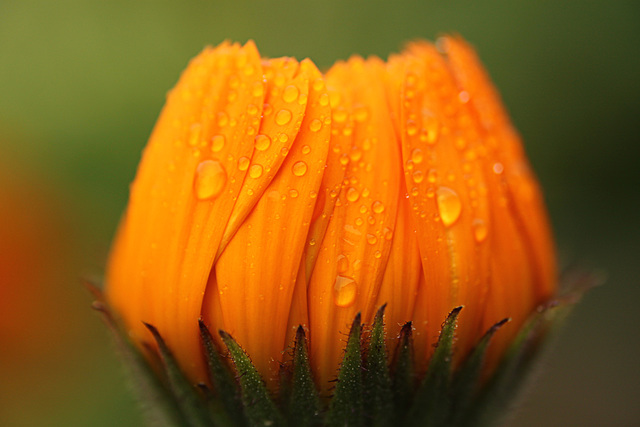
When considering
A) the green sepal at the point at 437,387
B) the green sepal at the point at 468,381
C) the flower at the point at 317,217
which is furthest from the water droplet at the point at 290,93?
the green sepal at the point at 468,381

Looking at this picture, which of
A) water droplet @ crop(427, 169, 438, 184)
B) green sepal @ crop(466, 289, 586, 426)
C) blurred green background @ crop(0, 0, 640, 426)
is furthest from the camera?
blurred green background @ crop(0, 0, 640, 426)

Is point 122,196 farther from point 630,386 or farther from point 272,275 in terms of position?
point 630,386

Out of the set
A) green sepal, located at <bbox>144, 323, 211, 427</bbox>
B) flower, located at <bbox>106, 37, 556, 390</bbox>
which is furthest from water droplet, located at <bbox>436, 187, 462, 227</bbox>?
green sepal, located at <bbox>144, 323, 211, 427</bbox>

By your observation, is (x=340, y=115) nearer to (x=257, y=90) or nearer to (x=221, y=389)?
(x=257, y=90)

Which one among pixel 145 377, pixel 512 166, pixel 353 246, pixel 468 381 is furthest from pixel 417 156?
pixel 145 377

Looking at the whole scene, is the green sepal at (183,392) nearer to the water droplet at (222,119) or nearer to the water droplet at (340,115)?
the water droplet at (222,119)

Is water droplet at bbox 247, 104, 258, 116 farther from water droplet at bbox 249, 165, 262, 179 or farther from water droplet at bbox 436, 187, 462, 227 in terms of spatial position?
water droplet at bbox 436, 187, 462, 227
